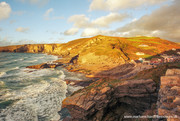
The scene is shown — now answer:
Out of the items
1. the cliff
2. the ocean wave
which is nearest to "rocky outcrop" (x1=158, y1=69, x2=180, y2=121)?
the cliff

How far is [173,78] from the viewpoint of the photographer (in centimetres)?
984

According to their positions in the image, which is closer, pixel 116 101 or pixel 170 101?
pixel 170 101

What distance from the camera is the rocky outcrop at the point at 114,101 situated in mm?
12406

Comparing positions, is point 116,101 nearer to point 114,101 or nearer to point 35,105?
point 114,101

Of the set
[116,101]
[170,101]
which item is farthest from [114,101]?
[170,101]

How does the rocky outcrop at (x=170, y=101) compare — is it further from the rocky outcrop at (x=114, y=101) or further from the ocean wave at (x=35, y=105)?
the ocean wave at (x=35, y=105)

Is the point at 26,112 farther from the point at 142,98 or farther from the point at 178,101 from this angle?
the point at 178,101

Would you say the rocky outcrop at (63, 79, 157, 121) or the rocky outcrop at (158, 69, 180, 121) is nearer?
the rocky outcrop at (158, 69, 180, 121)

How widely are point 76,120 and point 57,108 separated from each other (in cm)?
691

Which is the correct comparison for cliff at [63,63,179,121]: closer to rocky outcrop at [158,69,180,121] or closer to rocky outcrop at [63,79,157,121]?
rocky outcrop at [63,79,157,121]

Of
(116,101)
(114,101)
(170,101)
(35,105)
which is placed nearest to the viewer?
(170,101)

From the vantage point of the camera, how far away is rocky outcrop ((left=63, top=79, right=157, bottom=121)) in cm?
1241

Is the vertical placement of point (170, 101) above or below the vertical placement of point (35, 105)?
above

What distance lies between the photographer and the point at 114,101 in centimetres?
1339
